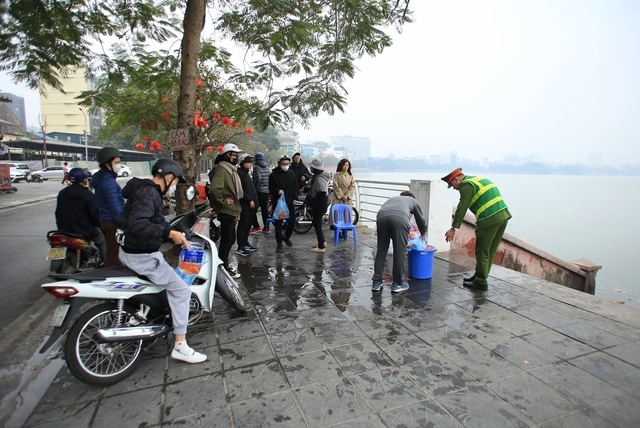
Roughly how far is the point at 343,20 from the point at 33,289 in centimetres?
632

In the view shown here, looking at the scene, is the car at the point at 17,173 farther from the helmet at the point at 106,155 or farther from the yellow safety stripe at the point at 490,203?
the yellow safety stripe at the point at 490,203

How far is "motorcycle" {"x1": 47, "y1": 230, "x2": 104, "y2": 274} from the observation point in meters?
4.43

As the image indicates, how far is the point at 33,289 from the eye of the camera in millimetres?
4762

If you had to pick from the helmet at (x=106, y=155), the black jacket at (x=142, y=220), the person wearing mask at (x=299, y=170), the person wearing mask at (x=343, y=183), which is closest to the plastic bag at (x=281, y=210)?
the person wearing mask at (x=343, y=183)

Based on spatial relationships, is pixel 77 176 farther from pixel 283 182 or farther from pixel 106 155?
pixel 283 182

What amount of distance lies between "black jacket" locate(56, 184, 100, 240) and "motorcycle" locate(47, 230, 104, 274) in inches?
4.0

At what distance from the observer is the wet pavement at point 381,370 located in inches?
84.3

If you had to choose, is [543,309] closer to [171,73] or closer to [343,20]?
[343,20]

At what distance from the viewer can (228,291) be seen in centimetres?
334

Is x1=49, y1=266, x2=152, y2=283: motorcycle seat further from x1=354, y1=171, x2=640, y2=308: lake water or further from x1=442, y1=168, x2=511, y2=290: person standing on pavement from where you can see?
x1=354, y1=171, x2=640, y2=308: lake water

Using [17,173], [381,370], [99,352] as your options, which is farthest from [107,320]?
[17,173]

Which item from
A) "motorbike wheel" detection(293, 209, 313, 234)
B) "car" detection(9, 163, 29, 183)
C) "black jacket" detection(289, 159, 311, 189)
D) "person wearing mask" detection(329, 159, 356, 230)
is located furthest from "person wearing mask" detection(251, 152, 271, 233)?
"car" detection(9, 163, 29, 183)

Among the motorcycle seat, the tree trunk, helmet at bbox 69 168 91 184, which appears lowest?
the motorcycle seat

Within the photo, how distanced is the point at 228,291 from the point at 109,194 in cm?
210
